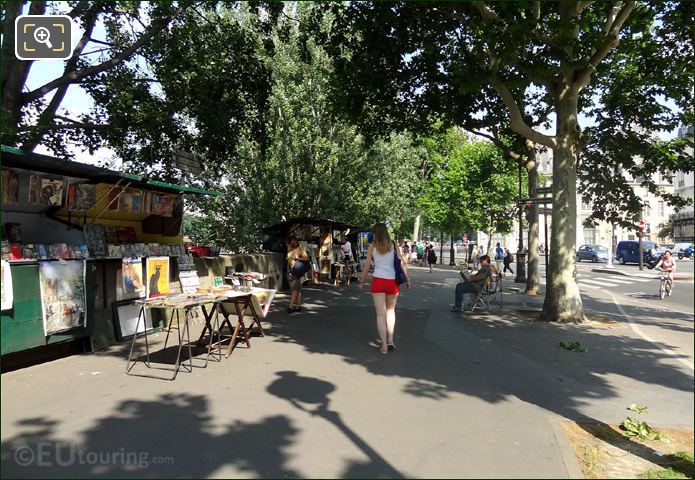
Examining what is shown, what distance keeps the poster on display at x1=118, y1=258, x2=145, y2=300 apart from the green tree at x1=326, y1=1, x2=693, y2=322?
6.54 meters

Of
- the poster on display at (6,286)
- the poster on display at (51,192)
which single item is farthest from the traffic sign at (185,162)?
the poster on display at (6,286)

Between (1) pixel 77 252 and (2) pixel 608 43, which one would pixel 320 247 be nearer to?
(2) pixel 608 43

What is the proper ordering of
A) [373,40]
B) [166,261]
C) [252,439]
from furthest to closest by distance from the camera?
A: 1. [373,40]
2. [166,261]
3. [252,439]

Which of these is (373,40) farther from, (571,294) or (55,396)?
(55,396)

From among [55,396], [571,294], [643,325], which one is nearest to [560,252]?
[571,294]

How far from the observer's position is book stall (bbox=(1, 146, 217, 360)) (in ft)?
18.5

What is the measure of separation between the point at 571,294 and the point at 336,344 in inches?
201

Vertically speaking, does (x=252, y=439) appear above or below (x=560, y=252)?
below

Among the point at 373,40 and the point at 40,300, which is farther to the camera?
the point at 373,40

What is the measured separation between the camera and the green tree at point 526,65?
8.36 meters

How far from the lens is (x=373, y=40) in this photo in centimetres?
1120

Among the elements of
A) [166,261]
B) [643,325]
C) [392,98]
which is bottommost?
[643,325]

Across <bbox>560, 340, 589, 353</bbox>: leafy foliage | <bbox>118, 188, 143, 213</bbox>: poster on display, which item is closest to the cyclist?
<bbox>560, 340, 589, 353</bbox>: leafy foliage

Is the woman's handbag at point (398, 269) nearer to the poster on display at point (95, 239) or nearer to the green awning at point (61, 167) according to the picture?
the green awning at point (61, 167)
